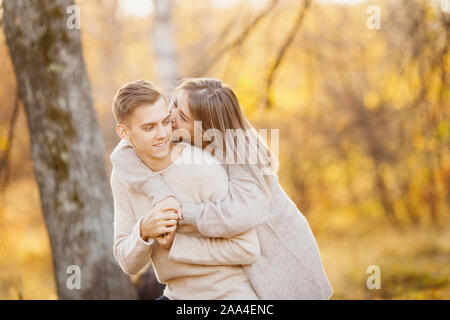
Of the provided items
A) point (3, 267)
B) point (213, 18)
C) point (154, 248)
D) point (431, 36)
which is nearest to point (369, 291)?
point (431, 36)

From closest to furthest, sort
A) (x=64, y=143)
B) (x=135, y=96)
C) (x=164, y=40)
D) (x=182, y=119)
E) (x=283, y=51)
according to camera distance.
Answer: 1. (x=135, y=96)
2. (x=182, y=119)
3. (x=64, y=143)
4. (x=283, y=51)
5. (x=164, y=40)

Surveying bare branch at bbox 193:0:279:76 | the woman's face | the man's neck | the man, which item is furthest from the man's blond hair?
bare branch at bbox 193:0:279:76

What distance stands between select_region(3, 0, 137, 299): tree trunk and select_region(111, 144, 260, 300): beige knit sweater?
50.8 inches

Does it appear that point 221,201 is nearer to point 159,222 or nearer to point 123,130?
point 159,222

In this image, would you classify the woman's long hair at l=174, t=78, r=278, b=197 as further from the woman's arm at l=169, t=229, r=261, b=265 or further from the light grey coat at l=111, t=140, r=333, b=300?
the woman's arm at l=169, t=229, r=261, b=265

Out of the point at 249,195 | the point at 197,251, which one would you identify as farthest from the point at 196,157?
the point at 197,251

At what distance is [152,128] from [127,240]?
1.75ft

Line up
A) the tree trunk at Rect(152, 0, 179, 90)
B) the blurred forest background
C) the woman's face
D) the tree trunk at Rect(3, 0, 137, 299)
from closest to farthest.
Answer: the woman's face < the tree trunk at Rect(3, 0, 137, 299) < the tree trunk at Rect(152, 0, 179, 90) < the blurred forest background

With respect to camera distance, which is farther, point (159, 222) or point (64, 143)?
point (64, 143)

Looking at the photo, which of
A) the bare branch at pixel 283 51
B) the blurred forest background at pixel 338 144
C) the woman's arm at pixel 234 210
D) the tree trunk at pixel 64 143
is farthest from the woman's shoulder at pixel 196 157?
the blurred forest background at pixel 338 144

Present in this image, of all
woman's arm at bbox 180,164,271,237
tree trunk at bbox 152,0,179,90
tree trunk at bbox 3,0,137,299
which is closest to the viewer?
woman's arm at bbox 180,164,271,237

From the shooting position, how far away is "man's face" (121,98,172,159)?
2129 millimetres

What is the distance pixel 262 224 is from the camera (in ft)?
7.29
